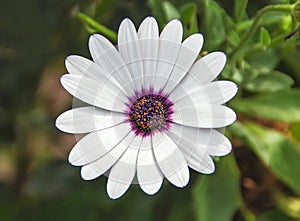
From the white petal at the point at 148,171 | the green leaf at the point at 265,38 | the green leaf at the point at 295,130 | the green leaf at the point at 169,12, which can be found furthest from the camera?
the green leaf at the point at 295,130

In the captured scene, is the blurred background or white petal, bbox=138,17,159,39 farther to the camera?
the blurred background

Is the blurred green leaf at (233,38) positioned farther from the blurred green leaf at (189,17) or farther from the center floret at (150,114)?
the center floret at (150,114)

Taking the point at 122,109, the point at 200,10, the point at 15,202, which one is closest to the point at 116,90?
the point at 122,109

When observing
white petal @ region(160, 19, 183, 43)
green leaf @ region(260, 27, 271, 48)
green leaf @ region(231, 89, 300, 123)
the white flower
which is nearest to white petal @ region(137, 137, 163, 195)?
the white flower

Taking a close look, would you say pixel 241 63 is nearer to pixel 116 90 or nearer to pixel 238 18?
pixel 238 18

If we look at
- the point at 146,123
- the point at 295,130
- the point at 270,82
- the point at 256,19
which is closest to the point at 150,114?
the point at 146,123

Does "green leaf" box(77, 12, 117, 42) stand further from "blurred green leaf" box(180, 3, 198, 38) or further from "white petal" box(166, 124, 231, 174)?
"white petal" box(166, 124, 231, 174)

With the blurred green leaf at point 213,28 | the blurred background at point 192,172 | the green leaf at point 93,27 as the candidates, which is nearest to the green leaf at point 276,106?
the blurred background at point 192,172
